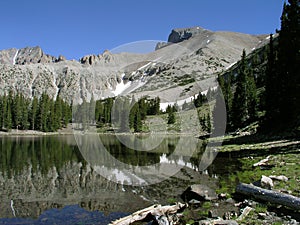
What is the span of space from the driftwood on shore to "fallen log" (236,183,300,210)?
135 inches

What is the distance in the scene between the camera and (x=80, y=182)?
70.6ft

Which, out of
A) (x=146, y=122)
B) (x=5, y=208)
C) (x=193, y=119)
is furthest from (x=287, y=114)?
(x=146, y=122)

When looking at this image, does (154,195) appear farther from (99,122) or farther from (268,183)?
(99,122)

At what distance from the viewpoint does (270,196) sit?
41.7 feet

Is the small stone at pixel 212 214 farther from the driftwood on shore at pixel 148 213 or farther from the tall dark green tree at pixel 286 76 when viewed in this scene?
the tall dark green tree at pixel 286 76

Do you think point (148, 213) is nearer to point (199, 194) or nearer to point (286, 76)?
point (199, 194)

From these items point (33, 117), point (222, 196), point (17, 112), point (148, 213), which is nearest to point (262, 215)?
point (222, 196)

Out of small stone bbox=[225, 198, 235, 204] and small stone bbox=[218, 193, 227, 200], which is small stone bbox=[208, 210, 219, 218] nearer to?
small stone bbox=[225, 198, 235, 204]

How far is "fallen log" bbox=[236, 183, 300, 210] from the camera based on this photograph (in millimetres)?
11439

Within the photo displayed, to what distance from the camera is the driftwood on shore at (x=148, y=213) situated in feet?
37.7

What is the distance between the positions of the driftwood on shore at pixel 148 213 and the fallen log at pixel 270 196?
3.44m

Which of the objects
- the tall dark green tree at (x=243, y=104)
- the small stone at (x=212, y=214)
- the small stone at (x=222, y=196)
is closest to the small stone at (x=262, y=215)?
the small stone at (x=212, y=214)

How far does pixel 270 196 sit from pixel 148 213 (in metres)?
5.74

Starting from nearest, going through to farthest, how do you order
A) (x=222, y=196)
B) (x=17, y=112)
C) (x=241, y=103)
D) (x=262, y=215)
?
(x=262, y=215) < (x=222, y=196) < (x=241, y=103) < (x=17, y=112)
